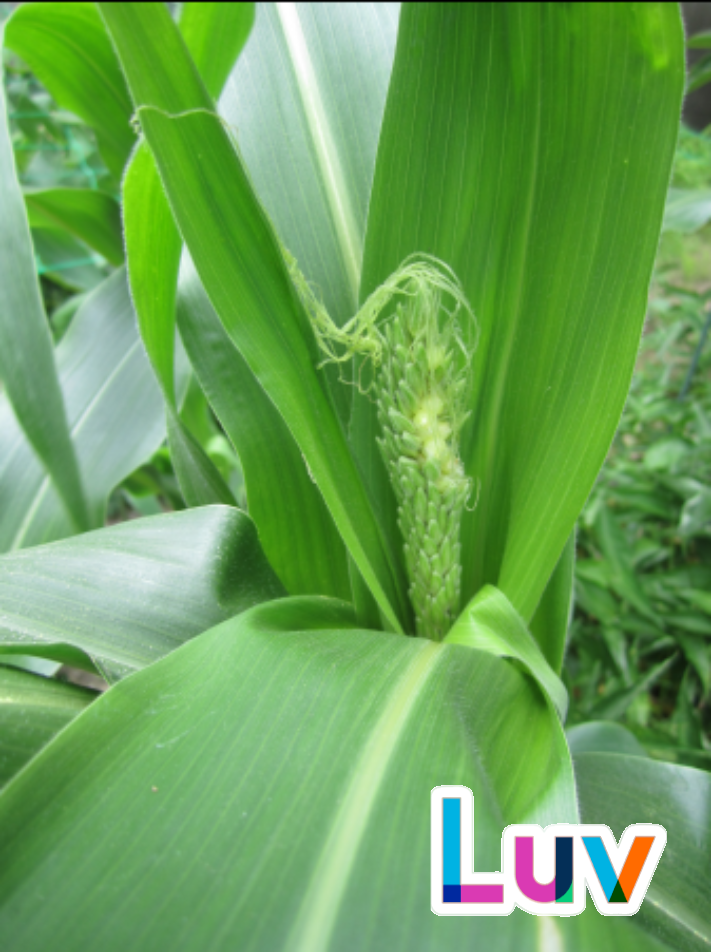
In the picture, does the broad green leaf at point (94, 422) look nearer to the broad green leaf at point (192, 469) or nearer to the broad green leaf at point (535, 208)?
the broad green leaf at point (192, 469)

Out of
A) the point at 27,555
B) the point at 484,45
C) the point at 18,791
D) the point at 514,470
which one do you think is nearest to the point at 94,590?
the point at 27,555

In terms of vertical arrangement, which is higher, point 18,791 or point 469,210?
point 469,210

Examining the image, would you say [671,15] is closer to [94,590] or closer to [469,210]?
[469,210]

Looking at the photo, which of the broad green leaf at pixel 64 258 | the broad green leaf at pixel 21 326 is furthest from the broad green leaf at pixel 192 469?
the broad green leaf at pixel 64 258

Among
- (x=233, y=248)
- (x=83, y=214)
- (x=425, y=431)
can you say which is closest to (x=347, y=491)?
(x=425, y=431)

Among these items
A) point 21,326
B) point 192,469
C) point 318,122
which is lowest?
point 192,469

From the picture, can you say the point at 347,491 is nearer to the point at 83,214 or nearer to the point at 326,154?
the point at 326,154

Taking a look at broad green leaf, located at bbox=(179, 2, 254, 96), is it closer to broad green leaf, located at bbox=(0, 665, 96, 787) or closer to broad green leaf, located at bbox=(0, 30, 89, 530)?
broad green leaf, located at bbox=(0, 30, 89, 530)
